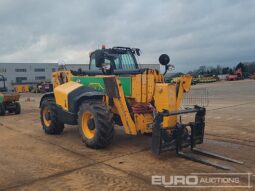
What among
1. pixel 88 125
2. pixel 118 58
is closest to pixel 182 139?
pixel 88 125

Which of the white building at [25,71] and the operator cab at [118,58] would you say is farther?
the white building at [25,71]

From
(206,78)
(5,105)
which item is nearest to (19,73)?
(206,78)

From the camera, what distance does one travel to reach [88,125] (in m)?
7.66

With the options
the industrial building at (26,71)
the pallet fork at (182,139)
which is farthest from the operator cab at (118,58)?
the industrial building at (26,71)

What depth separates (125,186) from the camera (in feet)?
17.0

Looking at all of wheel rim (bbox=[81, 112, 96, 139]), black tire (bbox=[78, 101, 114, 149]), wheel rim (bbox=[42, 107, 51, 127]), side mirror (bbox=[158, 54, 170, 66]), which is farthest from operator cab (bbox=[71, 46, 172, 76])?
wheel rim (bbox=[42, 107, 51, 127])

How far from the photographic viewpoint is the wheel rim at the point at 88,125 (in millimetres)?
7564

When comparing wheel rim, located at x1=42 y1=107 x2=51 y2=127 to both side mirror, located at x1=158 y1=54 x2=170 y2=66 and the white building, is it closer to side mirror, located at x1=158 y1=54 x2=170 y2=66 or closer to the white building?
side mirror, located at x1=158 y1=54 x2=170 y2=66

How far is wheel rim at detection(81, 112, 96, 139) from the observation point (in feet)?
24.8

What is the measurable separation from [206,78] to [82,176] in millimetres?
50405

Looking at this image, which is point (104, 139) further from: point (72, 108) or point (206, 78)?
point (206, 78)

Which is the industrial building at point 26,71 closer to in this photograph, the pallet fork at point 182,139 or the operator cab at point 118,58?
the operator cab at point 118,58

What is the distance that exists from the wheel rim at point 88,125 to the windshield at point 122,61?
1584 millimetres

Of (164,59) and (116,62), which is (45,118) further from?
(164,59)
